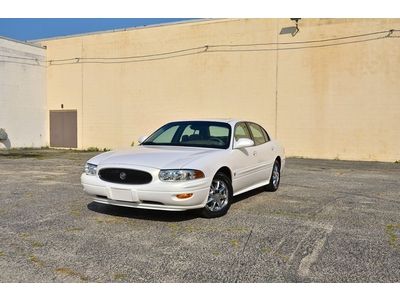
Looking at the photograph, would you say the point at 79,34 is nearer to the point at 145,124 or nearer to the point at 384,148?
the point at 145,124

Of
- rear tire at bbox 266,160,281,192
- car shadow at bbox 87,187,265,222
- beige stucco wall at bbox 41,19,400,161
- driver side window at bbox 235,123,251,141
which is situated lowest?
car shadow at bbox 87,187,265,222

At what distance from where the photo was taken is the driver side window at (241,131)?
7041 mm

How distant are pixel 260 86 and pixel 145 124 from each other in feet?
18.7

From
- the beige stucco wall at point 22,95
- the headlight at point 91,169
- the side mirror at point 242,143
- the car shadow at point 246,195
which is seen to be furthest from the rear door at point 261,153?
the beige stucco wall at point 22,95

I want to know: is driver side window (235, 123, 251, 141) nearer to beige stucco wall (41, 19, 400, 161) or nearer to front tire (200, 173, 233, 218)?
front tire (200, 173, 233, 218)

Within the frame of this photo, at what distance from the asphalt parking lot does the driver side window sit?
1.11 metres

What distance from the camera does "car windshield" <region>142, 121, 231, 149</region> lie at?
679 cm

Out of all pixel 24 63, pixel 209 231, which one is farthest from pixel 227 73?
pixel 209 231

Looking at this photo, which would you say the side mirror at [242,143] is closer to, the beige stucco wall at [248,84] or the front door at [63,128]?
the beige stucco wall at [248,84]

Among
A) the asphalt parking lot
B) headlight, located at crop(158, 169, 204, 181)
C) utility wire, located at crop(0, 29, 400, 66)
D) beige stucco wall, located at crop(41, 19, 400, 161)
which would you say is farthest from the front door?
headlight, located at crop(158, 169, 204, 181)

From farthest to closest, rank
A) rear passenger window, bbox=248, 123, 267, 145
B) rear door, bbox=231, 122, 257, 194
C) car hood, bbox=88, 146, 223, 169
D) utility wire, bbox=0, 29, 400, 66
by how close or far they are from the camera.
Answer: utility wire, bbox=0, 29, 400, 66
rear passenger window, bbox=248, 123, 267, 145
rear door, bbox=231, 122, 257, 194
car hood, bbox=88, 146, 223, 169

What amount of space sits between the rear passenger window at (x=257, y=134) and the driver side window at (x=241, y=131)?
0.22 metres

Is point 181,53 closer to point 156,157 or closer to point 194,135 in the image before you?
point 194,135

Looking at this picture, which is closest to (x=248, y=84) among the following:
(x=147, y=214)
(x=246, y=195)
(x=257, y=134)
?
(x=257, y=134)
